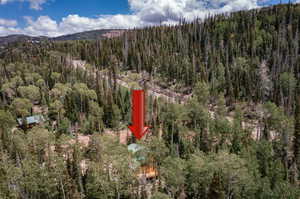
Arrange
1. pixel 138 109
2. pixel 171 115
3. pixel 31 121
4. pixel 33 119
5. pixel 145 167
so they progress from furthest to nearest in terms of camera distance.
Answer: pixel 33 119 → pixel 31 121 → pixel 171 115 → pixel 145 167 → pixel 138 109

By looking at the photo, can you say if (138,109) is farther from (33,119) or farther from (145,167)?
(33,119)

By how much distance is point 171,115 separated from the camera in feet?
230

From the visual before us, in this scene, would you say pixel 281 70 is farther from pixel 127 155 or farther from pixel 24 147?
pixel 24 147

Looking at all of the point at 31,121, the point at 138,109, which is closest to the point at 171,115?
the point at 31,121

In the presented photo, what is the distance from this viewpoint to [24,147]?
5197 centimetres

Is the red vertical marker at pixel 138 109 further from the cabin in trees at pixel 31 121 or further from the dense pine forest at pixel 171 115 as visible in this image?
the cabin in trees at pixel 31 121

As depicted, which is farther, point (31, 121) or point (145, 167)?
point (31, 121)

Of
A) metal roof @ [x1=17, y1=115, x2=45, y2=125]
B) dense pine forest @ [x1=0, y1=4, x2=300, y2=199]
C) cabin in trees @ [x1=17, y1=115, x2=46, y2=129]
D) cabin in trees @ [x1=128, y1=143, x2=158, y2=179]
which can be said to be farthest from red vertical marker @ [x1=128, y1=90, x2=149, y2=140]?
metal roof @ [x1=17, y1=115, x2=45, y2=125]

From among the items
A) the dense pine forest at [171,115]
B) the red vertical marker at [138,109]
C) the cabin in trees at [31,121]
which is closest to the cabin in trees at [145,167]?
the dense pine forest at [171,115]

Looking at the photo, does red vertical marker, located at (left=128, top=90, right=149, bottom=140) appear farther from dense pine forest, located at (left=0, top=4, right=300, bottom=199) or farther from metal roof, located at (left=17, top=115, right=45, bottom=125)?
metal roof, located at (left=17, top=115, right=45, bottom=125)

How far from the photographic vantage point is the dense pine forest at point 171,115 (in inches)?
1572

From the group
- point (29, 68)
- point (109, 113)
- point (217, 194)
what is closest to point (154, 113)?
point (109, 113)

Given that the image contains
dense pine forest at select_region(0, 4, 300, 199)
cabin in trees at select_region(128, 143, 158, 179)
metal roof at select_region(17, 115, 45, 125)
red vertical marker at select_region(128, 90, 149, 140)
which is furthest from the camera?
metal roof at select_region(17, 115, 45, 125)

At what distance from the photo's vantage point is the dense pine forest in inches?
1572
